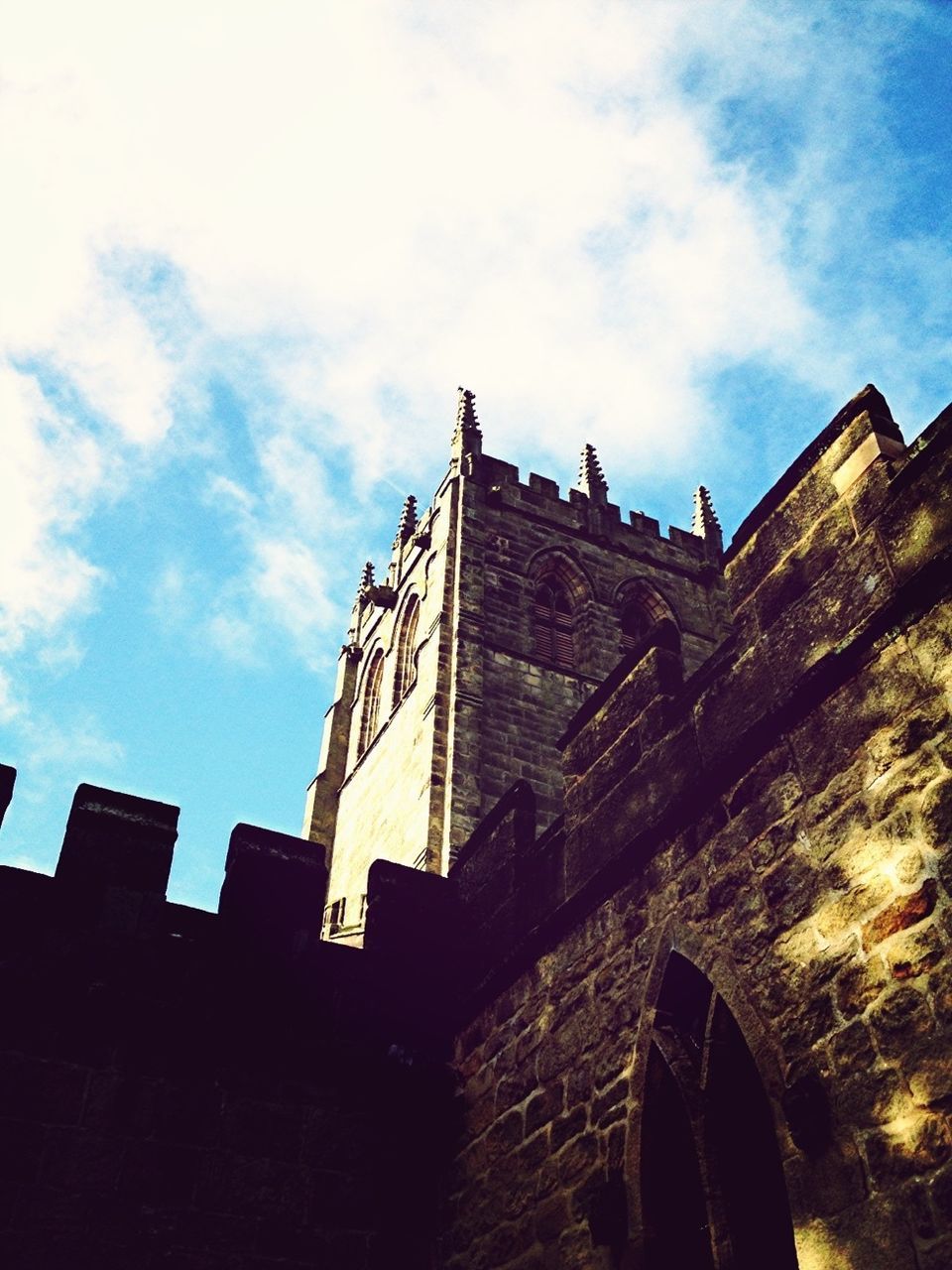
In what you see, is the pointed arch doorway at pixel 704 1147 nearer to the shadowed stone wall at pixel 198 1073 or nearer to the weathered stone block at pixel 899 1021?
the weathered stone block at pixel 899 1021

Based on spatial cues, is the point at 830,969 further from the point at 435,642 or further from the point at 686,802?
the point at 435,642

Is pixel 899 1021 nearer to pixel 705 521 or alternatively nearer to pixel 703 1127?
pixel 703 1127

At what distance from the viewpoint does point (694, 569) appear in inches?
914

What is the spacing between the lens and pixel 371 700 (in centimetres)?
2366

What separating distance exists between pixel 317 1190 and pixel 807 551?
3671mm

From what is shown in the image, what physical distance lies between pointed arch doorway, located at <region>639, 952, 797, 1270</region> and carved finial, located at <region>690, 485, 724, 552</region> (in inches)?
834

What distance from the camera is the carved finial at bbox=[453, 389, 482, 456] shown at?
22.4 meters

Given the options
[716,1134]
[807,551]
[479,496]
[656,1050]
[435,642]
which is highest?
[479,496]

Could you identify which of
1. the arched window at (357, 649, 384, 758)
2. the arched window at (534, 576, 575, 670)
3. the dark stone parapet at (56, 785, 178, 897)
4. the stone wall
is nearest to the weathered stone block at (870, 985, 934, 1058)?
the stone wall

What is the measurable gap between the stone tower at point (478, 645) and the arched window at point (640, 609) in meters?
0.03

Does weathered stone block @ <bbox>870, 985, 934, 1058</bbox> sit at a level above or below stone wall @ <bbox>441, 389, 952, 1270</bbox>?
below

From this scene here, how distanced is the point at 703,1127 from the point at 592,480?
20900 mm

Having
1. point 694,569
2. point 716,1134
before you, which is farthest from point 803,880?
point 694,569

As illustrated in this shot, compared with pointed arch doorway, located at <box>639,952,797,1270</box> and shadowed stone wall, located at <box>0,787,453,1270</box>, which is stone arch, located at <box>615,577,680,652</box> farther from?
pointed arch doorway, located at <box>639,952,797,1270</box>
